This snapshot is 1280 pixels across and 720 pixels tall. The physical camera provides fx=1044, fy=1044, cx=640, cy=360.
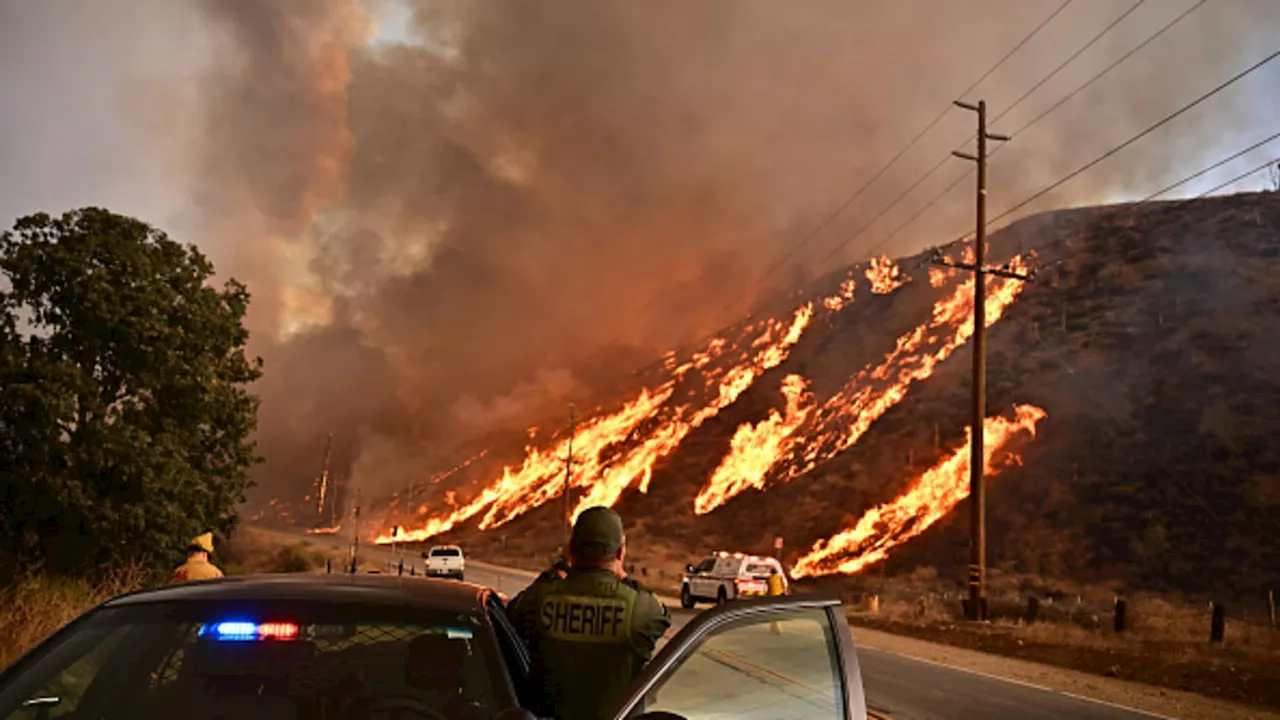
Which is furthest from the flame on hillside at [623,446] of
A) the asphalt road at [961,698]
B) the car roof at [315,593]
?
the car roof at [315,593]

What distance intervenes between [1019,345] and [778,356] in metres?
44.1

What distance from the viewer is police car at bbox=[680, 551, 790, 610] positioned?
3147 centimetres

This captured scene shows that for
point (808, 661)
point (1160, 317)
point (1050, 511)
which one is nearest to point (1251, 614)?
point (1050, 511)

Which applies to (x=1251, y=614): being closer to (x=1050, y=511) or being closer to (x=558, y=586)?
(x=1050, y=511)

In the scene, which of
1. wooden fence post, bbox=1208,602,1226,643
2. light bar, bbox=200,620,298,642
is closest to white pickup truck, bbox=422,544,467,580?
wooden fence post, bbox=1208,602,1226,643

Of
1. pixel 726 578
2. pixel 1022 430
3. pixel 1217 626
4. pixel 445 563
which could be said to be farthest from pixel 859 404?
pixel 1217 626

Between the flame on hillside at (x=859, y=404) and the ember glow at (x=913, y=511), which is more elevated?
the flame on hillside at (x=859, y=404)

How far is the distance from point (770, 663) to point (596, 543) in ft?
2.86

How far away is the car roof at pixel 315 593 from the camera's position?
12.4ft

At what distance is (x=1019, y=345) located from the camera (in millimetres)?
73312

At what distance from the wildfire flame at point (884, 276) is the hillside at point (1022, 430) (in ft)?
2.24

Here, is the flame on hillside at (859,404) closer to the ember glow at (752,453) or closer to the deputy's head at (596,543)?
the ember glow at (752,453)

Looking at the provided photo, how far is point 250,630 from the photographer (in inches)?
145

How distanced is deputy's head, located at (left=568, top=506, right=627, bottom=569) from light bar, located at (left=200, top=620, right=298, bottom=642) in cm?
119
